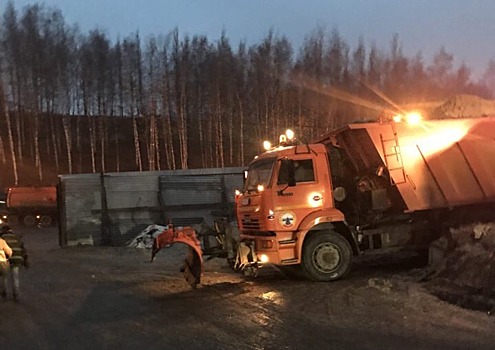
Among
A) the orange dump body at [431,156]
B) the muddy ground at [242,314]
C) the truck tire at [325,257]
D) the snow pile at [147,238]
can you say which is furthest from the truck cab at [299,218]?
the snow pile at [147,238]

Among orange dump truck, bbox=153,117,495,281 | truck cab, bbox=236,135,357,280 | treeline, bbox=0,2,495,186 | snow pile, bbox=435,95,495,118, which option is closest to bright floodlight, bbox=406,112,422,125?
orange dump truck, bbox=153,117,495,281

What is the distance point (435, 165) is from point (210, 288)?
18.4 ft

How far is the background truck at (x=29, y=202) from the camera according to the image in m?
42.5

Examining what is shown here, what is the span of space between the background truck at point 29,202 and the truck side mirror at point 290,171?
32.5 meters

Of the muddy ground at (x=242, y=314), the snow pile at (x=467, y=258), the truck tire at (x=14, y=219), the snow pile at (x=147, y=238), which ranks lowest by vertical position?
the muddy ground at (x=242, y=314)

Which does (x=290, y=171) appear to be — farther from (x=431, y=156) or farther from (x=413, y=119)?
(x=431, y=156)

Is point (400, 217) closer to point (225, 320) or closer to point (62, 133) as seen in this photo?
point (225, 320)

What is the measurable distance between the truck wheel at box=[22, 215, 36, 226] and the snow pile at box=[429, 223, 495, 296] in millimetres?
35595

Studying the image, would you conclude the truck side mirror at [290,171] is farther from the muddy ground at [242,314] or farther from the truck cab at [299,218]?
the muddy ground at [242,314]

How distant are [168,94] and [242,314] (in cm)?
3722

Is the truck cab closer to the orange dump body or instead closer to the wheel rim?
the wheel rim

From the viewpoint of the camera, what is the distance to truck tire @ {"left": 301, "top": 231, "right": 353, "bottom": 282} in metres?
13.0

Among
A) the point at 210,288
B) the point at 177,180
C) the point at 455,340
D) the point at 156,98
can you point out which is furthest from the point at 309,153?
the point at 156,98

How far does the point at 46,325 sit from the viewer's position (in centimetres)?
973
